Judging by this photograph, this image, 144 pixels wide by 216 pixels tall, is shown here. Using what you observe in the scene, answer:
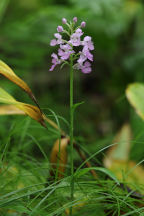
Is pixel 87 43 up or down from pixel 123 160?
up

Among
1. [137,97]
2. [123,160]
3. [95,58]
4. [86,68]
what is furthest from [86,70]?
[95,58]

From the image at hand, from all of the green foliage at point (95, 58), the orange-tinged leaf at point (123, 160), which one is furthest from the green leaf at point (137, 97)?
the green foliage at point (95, 58)

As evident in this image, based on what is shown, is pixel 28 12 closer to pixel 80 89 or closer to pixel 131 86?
pixel 80 89

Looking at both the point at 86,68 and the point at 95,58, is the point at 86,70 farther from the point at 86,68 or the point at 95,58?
the point at 95,58

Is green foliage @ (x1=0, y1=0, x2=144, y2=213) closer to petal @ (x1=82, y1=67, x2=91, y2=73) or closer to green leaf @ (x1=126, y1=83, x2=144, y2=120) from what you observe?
green leaf @ (x1=126, y1=83, x2=144, y2=120)

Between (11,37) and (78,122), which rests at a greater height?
(11,37)

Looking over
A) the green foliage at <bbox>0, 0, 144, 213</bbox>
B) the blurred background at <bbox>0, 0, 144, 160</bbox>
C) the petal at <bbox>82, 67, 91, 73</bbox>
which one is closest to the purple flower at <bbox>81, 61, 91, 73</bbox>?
the petal at <bbox>82, 67, 91, 73</bbox>

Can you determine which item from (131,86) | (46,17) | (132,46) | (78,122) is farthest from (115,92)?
(131,86)
